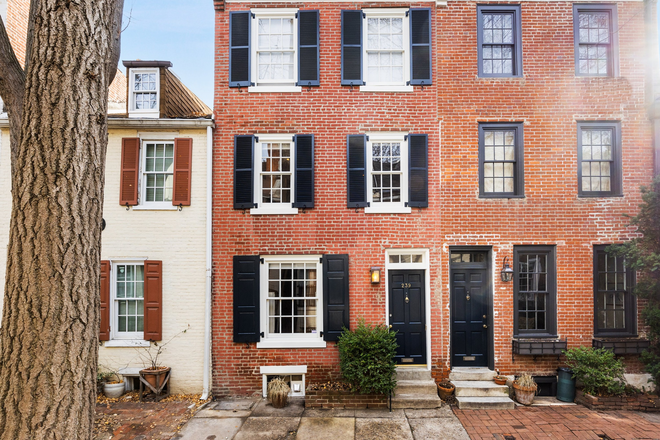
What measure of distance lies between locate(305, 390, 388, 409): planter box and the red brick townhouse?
79 centimetres

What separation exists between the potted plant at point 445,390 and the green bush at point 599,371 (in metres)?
2.58

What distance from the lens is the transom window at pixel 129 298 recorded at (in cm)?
823

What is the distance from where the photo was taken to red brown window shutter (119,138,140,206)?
818 cm

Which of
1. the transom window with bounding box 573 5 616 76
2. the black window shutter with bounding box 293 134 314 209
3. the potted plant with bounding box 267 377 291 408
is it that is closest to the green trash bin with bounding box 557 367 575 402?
the potted plant with bounding box 267 377 291 408

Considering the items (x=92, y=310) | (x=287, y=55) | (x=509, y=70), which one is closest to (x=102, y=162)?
(x=92, y=310)

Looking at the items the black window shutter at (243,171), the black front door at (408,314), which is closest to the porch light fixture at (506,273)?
the black front door at (408,314)

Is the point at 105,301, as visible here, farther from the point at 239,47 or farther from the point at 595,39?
the point at 595,39

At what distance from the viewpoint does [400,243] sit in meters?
8.21

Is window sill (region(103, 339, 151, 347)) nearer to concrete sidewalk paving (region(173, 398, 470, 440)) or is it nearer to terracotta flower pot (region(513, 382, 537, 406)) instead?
concrete sidewalk paving (region(173, 398, 470, 440))

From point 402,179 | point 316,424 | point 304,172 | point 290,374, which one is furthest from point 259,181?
point 316,424

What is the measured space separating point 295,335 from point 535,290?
5575 millimetres

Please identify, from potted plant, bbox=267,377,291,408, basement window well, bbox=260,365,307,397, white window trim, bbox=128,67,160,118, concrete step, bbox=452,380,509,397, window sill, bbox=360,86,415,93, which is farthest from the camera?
white window trim, bbox=128,67,160,118

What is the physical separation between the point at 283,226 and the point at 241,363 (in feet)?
10.4

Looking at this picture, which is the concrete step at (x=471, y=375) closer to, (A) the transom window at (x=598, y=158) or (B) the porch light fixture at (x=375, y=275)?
(B) the porch light fixture at (x=375, y=275)
